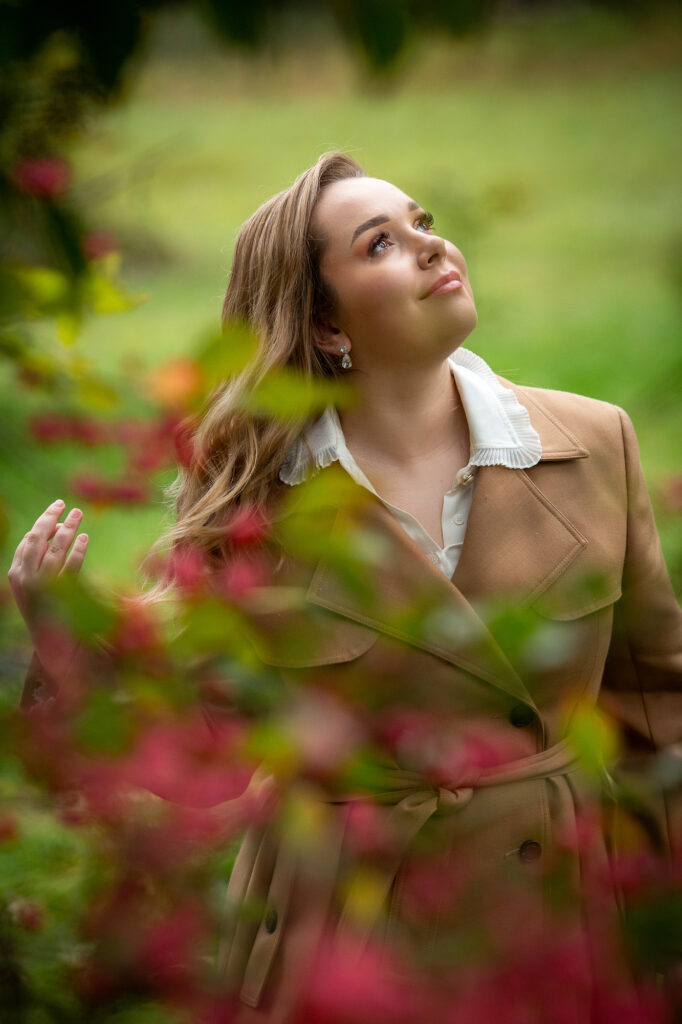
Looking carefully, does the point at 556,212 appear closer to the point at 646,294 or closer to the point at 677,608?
the point at 646,294

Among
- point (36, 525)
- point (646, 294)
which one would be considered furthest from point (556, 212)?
point (36, 525)

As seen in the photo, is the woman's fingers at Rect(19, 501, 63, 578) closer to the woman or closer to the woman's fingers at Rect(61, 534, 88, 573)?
the woman's fingers at Rect(61, 534, 88, 573)

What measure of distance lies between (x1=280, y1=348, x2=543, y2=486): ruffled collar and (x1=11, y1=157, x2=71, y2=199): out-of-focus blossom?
3.21ft

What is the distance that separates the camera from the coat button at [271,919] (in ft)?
5.25

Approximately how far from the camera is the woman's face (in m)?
1.51

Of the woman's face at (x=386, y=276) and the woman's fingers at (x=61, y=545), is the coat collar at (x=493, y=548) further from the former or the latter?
the woman's fingers at (x=61, y=545)

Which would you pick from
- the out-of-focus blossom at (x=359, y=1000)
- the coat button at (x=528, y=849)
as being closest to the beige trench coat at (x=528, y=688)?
the coat button at (x=528, y=849)

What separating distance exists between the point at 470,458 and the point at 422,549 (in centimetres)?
16

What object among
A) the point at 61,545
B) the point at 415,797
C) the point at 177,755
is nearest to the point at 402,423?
the point at 415,797

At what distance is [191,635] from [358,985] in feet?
0.74

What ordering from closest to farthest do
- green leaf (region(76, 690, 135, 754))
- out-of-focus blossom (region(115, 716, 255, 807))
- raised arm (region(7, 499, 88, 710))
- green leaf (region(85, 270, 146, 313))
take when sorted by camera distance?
green leaf (region(76, 690, 135, 754)), out-of-focus blossom (region(115, 716, 255, 807)), green leaf (region(85, 270, 146, 313)), raised arm (region(7, 499, 88, 710))

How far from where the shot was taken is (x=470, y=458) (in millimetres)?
1668

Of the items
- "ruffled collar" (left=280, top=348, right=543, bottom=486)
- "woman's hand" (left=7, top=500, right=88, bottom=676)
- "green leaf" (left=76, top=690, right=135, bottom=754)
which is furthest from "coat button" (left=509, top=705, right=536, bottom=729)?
"green leaf" (left=76, top=690, right=135, bottom=754)

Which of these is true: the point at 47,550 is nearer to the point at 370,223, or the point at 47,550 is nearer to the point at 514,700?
the point at 514,700
